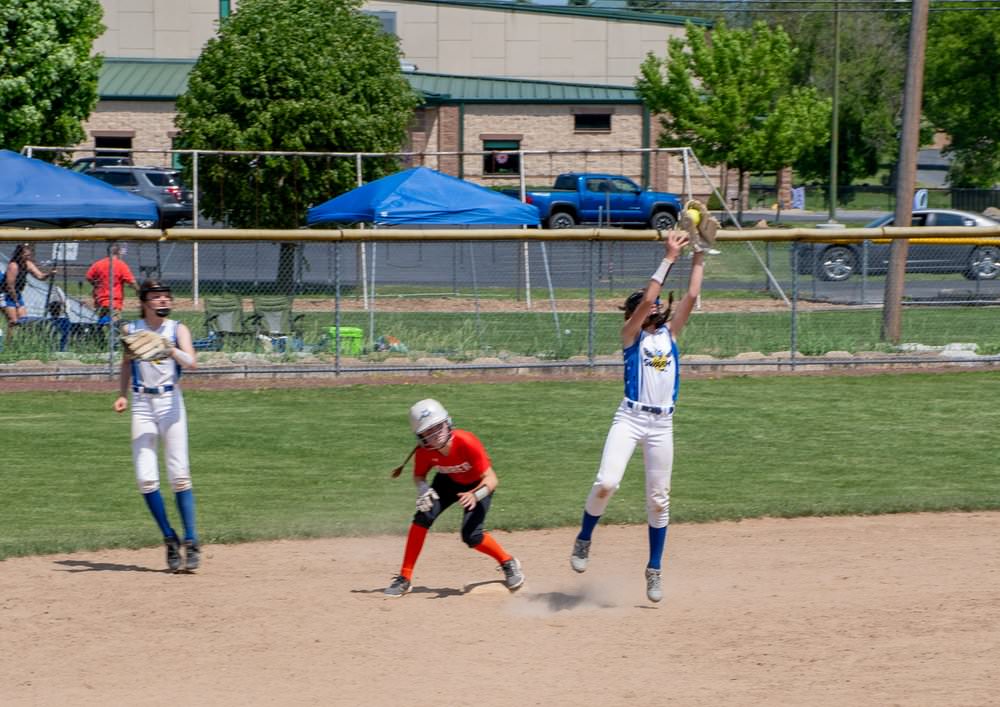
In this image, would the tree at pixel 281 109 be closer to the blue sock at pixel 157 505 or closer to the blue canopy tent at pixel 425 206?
the blue canopy tent at pixel 425 206

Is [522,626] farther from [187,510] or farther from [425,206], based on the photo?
[425,206]

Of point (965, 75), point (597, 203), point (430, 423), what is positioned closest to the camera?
point (430, 423)

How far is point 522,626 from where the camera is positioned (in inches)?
324

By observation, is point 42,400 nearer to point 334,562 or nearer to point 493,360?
point 493,360

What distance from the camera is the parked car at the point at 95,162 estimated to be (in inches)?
1480

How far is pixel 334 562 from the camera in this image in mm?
9961

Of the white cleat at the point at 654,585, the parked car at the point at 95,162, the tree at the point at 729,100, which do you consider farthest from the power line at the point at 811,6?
the white cleat at the point at 654,585

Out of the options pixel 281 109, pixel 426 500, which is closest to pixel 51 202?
pixel 281 109

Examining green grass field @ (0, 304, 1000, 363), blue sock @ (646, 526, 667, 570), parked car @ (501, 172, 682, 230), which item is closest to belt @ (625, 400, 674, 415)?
blue sock @ (646, 526, 667, 570)

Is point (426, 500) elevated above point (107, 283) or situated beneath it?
situated beneath

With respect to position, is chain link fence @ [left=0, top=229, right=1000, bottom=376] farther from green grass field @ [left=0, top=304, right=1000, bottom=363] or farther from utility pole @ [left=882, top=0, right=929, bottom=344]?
utility pole @ [left=882, top=0, right=929, bottom=344]

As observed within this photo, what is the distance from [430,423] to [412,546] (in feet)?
3.40

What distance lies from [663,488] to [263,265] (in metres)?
21.5

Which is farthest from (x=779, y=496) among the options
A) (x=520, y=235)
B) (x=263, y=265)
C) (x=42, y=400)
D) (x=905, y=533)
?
(x=263, y=265)
